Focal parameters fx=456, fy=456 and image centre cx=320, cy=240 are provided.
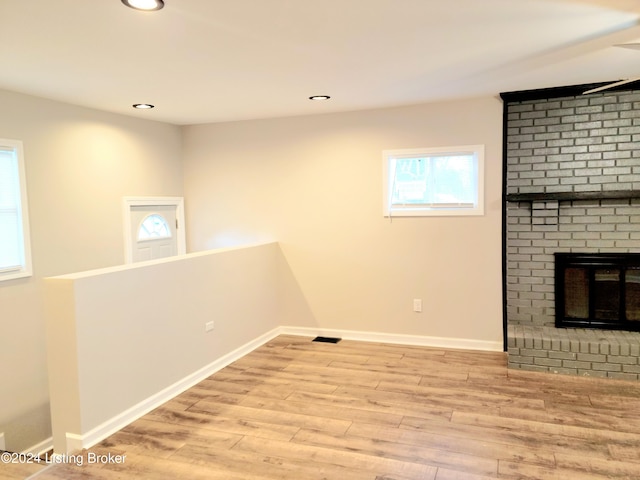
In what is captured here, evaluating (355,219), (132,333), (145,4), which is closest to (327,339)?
(355,219)

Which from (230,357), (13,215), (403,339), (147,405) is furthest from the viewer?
(403,339)

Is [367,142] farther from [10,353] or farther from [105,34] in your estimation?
[10,353]

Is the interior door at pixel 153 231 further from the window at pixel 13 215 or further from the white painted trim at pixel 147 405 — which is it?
the white painted trim at pixel 147 405

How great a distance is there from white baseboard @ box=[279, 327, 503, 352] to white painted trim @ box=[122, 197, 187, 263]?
1617 millimetres

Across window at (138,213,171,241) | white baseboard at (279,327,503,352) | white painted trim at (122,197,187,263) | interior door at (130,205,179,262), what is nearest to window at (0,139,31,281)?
white painted trim at (122,197,187,263)

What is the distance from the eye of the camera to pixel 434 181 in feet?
14.7

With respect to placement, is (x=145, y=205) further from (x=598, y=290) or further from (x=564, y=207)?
(x=598, y=290)

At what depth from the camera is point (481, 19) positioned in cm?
235

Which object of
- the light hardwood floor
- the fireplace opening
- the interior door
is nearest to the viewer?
the light hardwood floor

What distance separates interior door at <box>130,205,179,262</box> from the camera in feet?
15.8

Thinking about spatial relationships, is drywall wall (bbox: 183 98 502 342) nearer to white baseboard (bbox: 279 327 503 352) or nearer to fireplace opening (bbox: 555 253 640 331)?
white baseboard (bbox: 279 327 503 352)

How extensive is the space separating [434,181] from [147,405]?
125 inches

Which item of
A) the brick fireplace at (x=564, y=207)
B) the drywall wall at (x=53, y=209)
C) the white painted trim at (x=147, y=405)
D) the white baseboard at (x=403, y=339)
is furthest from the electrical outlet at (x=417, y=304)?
the drywall wall at (x=53, y=209)

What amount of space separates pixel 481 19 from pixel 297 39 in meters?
0.99
